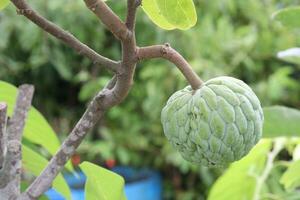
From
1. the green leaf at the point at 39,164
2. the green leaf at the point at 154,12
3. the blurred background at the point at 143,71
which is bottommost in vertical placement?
the blurred background at the point at 143,71

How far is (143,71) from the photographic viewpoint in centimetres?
383

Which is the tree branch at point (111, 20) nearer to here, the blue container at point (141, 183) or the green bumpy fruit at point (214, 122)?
the green bumpy fruit at point (214, 122)

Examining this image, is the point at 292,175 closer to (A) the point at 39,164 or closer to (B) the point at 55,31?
(A) the point at 39,164

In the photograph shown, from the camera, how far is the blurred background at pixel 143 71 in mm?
3740

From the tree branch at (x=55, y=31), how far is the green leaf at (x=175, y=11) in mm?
95

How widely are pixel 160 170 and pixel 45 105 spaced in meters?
0.88

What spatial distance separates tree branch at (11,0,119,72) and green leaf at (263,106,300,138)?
58 centimetres

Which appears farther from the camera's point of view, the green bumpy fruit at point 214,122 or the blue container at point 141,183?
the blue container at point 141,183

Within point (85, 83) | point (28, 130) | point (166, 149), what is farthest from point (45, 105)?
point (28, 130)

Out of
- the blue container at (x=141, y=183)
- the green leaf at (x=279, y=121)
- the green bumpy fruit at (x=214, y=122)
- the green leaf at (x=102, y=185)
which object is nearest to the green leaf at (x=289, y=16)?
the green leaf at (x=279, y=121)

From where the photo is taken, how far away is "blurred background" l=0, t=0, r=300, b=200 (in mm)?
3740

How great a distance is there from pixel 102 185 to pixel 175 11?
29 cm

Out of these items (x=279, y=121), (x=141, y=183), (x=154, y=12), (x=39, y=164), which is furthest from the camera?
(x=141, y=183)

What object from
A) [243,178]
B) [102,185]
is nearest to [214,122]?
[102,185]
